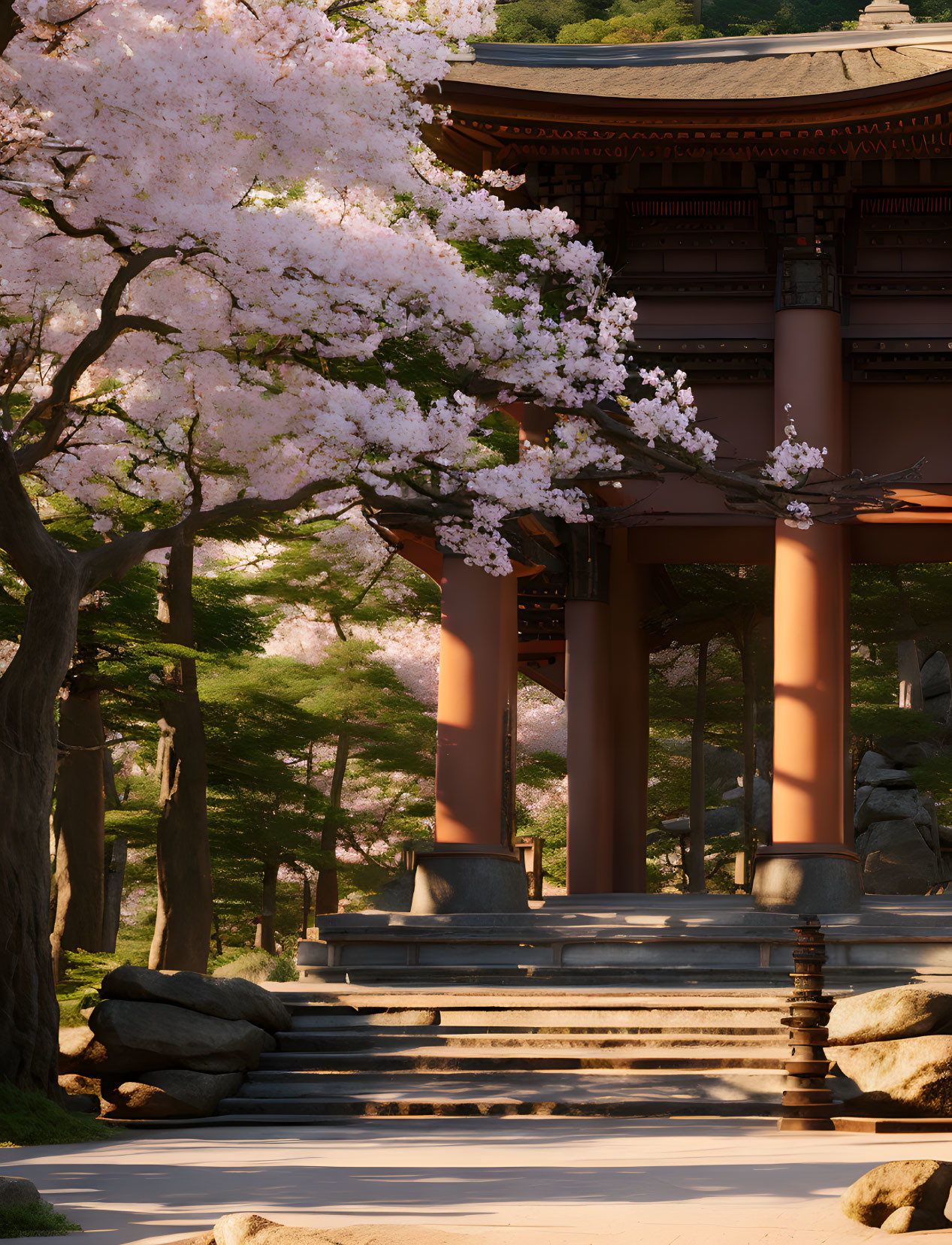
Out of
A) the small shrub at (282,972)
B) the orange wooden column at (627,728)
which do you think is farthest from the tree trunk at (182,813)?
the orange wooden column at (627,728)

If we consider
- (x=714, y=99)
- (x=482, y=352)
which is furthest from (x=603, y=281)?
(x=482, y=352)

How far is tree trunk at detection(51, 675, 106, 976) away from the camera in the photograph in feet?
55.3

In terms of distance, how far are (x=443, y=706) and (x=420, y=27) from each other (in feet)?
24.5

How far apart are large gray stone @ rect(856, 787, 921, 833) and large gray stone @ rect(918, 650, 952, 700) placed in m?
5.82

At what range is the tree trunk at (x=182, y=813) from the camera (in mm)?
17141

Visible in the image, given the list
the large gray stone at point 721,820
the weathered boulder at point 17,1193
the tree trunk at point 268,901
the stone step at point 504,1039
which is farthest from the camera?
the large gray stone at point 721,820

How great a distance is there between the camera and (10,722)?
10.3m

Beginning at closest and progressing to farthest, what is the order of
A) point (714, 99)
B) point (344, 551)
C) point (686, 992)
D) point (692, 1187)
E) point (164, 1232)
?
point (164, 1232) → point (692, 1187) → point (686, 992) → point (714, 99) → point (344, 551)

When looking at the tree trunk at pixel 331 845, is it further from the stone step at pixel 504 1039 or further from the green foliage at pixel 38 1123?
the green foliage at pixel 38 1123

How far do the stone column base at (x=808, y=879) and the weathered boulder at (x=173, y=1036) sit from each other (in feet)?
22.8

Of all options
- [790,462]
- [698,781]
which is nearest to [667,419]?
[790,462]

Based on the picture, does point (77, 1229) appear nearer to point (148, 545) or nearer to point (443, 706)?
point (148, 545)

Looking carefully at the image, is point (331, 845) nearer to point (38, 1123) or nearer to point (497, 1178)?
point (38, 1123)

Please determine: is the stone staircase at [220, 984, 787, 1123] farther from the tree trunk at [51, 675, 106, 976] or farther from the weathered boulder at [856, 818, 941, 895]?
the weathered boulder at [856, 818, 941, 895]
